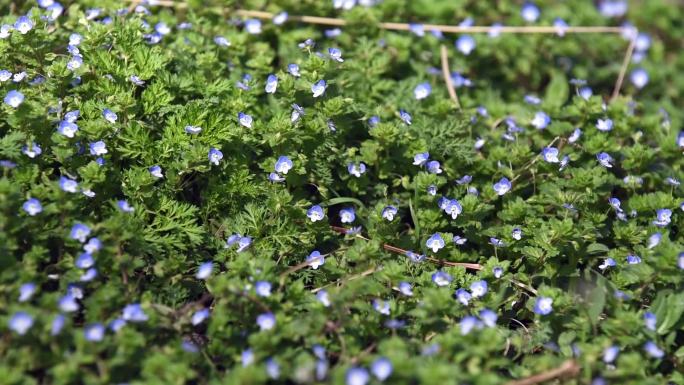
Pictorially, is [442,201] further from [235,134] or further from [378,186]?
[235,134]

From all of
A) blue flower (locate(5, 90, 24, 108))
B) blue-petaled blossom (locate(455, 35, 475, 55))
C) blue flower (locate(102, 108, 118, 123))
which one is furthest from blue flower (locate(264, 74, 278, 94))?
blue-petaled blossom (locate(455, 35, 475, 55))

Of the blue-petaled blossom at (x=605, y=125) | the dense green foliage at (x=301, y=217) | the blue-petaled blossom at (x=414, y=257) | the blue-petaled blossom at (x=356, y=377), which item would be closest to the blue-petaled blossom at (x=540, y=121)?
the dense green foliage at (x=301, y=217)

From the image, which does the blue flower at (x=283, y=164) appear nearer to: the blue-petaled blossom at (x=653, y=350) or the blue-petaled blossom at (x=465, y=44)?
the blue-petaled blossom at (x=653, y=350)

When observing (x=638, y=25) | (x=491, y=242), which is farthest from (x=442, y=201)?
(x=638, y=25)

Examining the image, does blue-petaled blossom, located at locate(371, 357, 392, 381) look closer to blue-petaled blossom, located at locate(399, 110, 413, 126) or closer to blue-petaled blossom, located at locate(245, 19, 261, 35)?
blue-petaled blossom, located at locate(399, 110, 413, 126)

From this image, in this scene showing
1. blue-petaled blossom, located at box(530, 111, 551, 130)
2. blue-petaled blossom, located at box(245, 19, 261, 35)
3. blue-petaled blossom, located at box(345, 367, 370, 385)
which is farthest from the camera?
blue-petaled blossom, located at box(245, 19, 261, 35)

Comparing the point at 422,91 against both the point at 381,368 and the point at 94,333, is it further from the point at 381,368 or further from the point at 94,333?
the point at 94,333
